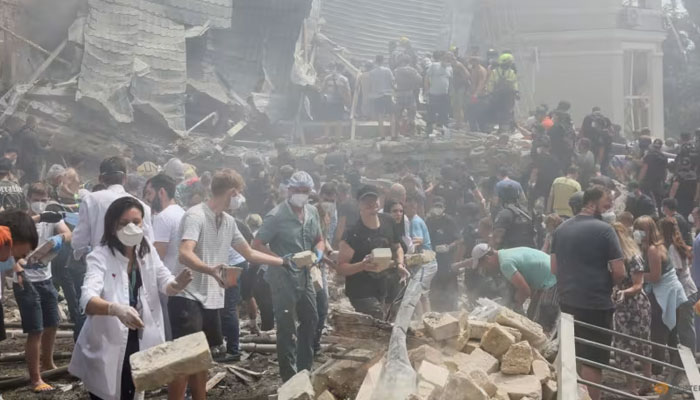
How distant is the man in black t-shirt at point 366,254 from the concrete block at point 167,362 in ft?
8.91

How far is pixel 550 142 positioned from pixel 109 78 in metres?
8.43

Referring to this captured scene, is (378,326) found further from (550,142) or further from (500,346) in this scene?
(550,142)

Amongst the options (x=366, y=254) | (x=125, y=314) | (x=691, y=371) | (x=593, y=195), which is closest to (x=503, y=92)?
(x=366, y=254)


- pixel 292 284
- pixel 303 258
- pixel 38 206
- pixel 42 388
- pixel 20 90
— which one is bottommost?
pixel 42 388

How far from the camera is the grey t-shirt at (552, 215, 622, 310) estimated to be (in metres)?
6.35

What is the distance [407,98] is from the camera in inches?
687

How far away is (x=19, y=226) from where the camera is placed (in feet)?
15.1

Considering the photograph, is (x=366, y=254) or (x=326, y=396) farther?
(x=366, y=254)

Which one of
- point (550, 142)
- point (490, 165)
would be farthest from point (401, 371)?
point (490, 165)

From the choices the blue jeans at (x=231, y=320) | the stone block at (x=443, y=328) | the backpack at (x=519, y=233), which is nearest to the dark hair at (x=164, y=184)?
the blue jeans at (x=231, y=320)

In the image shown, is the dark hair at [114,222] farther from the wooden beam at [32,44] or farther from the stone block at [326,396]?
the wooden beam at [32,44]

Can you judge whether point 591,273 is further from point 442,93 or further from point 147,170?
point 442,93

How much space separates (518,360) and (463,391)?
3.07 feet

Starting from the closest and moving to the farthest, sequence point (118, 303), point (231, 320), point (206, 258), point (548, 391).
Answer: point (118, 303) → point (548, 391) → point (206, 258) → point (231, 320)
